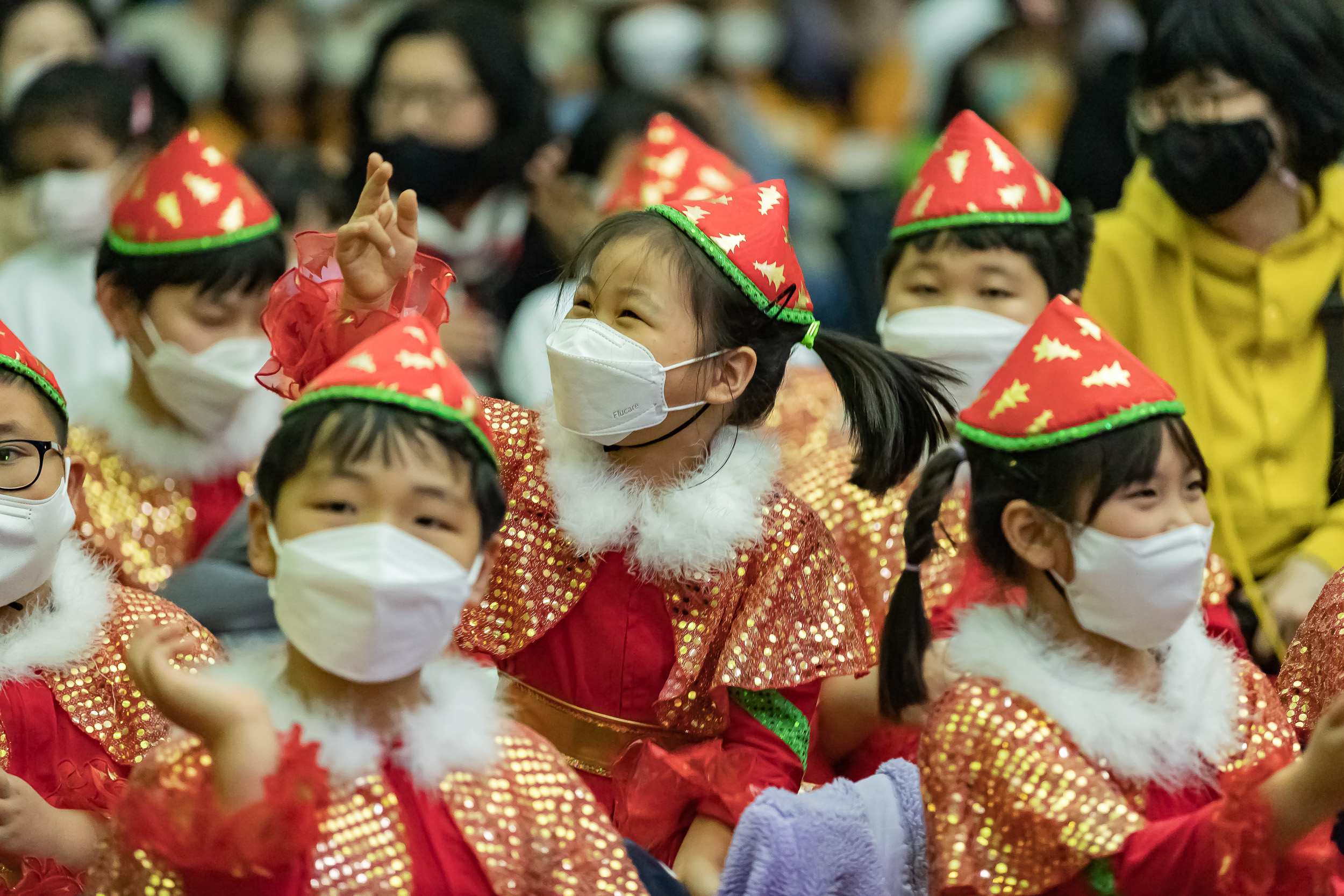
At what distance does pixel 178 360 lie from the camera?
3525mm

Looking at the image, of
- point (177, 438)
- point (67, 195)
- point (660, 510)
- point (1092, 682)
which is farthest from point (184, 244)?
point (1092, 682)

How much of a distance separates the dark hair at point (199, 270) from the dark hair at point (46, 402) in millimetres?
818

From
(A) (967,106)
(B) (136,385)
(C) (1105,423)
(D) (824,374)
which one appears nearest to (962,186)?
(D) (824,374)

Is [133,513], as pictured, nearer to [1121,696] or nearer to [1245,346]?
[1121,696]

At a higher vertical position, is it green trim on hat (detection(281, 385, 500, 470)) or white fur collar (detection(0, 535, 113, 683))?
green trim on hat (detection(281, 385, 500, 470))

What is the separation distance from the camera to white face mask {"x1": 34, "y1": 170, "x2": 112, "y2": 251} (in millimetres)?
4422

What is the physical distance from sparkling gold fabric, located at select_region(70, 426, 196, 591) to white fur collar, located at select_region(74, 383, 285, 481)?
2 cm

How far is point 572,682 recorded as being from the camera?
2.83 metres

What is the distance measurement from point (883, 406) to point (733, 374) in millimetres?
268

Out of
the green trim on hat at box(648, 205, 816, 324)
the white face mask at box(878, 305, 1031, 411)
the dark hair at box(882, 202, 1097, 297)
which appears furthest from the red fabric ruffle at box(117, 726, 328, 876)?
the dark hair at box(882, 202, 1097, 297)

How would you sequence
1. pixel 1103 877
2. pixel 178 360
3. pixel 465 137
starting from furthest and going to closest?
1. pixel 465 137
2. pixel 178 360
3. pixel 1103 877

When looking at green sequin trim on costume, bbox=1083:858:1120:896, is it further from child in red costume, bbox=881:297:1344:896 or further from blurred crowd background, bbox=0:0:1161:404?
blurred crowd background, bbox=0:0:1161:404

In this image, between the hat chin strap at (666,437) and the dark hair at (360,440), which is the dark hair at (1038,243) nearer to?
the hat chin strap at (666,437)

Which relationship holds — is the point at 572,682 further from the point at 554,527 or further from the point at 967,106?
the point at 967,106
